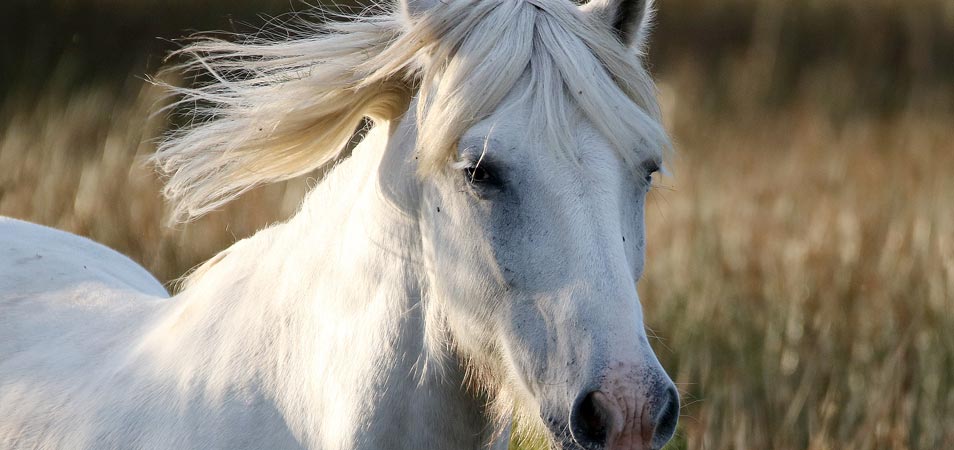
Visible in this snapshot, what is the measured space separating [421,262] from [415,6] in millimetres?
479

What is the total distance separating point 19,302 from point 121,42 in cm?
941

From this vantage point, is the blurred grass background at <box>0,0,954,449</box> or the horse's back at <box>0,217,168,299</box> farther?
the blurred grass background at <box>0,0,954,449</box>

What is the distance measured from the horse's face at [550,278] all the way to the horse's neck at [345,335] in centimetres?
7

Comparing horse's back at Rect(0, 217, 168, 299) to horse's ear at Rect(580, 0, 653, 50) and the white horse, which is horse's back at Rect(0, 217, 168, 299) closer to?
the white horse

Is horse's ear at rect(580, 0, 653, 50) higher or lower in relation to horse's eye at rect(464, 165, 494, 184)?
higher

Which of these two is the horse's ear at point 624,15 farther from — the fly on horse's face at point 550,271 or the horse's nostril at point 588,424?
the horse's nostril at point 588,424

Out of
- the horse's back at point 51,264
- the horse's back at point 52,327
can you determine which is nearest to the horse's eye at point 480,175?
the horse's back at point 52,327

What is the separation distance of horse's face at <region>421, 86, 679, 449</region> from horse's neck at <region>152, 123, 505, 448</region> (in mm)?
74

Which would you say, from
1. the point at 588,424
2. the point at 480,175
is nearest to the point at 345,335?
the point at 480,175

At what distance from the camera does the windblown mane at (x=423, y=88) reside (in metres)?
1.88

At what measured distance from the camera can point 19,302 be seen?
8.41 feet

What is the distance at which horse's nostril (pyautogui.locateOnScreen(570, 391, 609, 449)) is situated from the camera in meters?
1.70

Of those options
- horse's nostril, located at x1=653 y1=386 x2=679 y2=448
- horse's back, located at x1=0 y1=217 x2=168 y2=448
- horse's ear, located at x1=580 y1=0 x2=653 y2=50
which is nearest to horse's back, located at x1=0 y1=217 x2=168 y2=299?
horse's back, located at x1=0 y1=217 x2=168 y2=448

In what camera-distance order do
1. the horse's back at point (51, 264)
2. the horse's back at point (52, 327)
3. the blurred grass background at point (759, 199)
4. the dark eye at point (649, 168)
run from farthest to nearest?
the blurred grass background at point (759, 199), the horse's back at point (51, 264), the horse's back at point (52, 327), the dark eye at point (649, 168)
